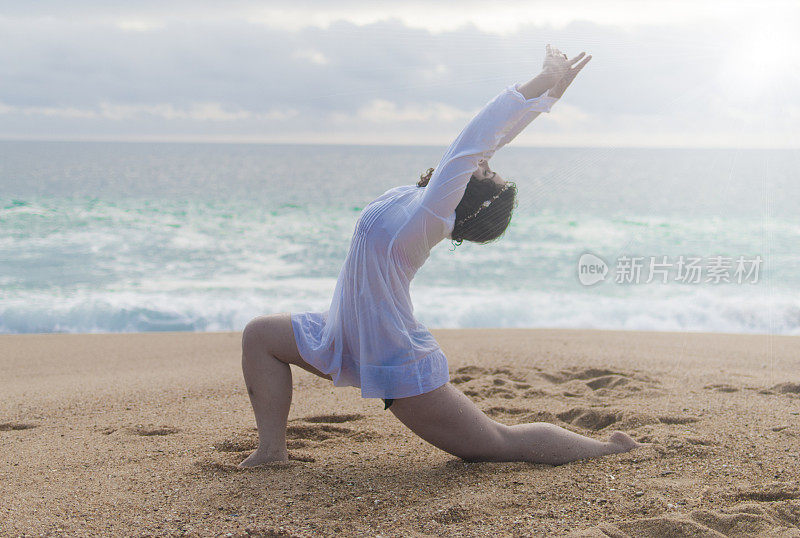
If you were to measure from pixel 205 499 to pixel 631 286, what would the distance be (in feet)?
28.9

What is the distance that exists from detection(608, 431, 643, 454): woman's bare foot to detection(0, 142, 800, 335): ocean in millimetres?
1181

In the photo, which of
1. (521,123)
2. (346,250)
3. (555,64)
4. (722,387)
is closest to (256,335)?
(521,123)

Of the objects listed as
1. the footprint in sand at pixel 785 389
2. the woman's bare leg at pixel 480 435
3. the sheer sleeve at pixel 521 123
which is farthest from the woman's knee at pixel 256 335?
the footprint in sand at pixel 785 389

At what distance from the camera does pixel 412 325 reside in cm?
254

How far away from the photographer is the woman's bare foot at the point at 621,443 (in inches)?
110

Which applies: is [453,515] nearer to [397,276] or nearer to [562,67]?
[397,276]

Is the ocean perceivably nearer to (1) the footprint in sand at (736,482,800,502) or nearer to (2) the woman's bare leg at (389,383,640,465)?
(2) the woman's bare leg at (389,383,640,465)

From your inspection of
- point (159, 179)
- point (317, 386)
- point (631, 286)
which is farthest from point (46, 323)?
point (159, 179)

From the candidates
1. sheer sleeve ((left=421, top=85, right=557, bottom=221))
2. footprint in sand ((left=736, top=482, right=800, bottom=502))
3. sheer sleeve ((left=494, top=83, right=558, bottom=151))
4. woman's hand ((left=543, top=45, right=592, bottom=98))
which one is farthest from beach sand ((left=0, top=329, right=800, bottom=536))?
woman's hand ((left=543, top=45, right=592, bottom=98))

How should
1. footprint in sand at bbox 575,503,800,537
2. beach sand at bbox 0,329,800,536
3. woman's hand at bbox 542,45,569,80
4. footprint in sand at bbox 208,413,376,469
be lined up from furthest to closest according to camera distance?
footprint in sand at bbox 208,413,376,469 < woman's hand at bbox 542,45,569,80 < beach sand at bbox 0,329,800,536 < footprint in sand at bbox 575,503,800,537

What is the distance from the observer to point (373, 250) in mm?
2416

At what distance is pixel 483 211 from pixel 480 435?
0.89 metres

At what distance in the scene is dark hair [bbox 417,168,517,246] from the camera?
241cm

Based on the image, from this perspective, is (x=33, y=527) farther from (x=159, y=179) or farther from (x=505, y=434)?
(x=159, y=179)
